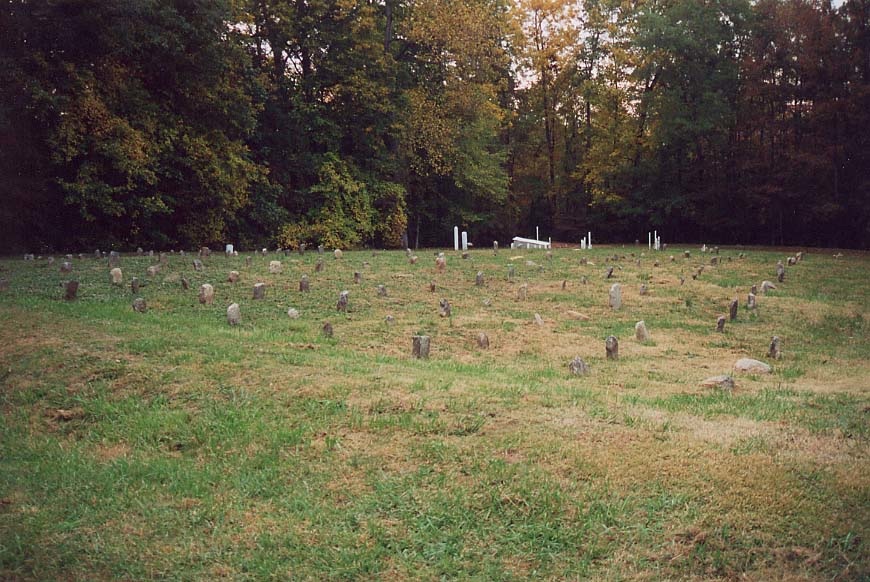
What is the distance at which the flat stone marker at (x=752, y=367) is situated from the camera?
699 cm

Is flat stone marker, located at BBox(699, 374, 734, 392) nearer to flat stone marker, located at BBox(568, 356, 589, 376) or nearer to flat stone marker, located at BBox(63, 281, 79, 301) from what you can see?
flat stone marker, located at BBox(568, 356, 589, 376)

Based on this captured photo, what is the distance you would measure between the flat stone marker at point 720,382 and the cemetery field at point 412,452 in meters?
0.08

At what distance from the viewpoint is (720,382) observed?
6258mm

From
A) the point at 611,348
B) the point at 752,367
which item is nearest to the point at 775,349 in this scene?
the point at 752,367

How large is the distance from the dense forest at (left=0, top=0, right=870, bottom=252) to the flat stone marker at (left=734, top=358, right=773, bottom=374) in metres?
16.2

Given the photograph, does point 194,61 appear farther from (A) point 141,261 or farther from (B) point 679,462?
(B) point 679,462

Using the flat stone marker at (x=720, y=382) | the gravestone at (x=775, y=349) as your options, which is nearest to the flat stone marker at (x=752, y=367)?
the gravestone at (x=775, y=349)

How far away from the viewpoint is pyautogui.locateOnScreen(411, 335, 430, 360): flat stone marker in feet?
23.5

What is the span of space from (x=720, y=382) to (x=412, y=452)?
338 cm

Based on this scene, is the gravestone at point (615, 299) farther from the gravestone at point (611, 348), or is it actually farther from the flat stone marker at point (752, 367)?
the flat stone marker at point (752, 367)

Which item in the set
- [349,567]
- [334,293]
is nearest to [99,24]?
[334,293]

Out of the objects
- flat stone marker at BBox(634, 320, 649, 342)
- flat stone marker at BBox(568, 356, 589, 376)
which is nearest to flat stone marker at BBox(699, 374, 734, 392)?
flat stone marker at BBox(568, 356, 589, 376)

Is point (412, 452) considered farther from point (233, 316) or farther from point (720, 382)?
point (233, 316)

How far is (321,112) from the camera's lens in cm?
2575
